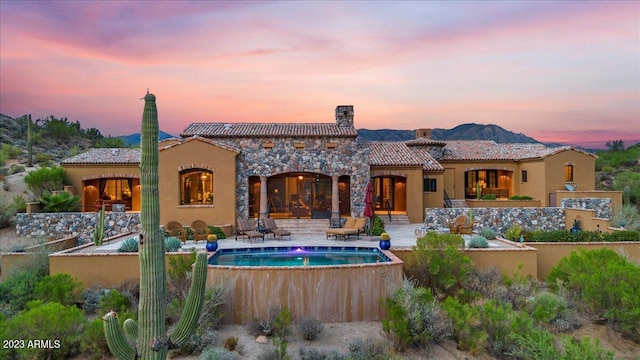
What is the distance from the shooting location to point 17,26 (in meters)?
17.7

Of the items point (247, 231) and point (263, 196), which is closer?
point (247, 231)

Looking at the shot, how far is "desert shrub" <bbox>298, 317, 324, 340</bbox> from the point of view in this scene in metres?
8.34

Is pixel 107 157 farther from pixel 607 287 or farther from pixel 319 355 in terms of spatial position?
pixel 607 287

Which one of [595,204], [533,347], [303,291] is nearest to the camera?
[533,347]

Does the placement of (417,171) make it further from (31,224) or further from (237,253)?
(31,224)

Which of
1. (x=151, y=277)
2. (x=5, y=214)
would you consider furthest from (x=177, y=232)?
(x=5, y=214)

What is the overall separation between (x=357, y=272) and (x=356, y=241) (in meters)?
5.71

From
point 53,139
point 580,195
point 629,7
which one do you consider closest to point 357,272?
point 580,195

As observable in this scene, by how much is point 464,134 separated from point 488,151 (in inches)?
2550

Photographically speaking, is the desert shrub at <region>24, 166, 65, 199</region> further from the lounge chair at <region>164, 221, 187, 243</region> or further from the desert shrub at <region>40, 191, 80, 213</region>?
the lounge chair at <region>164, 221, 187, 243</region>

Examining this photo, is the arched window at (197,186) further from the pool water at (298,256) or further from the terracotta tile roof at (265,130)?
the pool water at (298,256)

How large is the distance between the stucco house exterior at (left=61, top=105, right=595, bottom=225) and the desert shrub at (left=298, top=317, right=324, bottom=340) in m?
9.73

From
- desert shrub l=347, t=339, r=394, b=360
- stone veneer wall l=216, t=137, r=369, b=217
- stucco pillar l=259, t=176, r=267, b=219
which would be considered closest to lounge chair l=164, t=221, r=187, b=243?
stone veneer wall l=216, t=137, r=369, b=217

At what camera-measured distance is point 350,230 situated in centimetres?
1520
